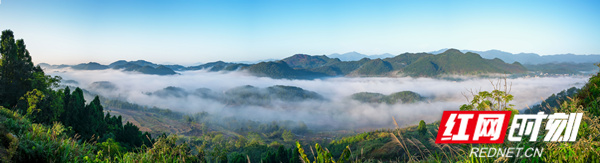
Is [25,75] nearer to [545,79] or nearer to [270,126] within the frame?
[270,126]

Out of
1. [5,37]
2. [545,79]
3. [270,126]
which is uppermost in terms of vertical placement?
[5,37]

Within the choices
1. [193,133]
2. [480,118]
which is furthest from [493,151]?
[193,133]

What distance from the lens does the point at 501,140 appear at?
454 centimetres

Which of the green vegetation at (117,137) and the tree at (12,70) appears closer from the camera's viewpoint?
the green vegetation at (117,137)

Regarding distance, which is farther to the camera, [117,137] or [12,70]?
[117,137]

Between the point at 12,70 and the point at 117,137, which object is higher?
the point at 12,70

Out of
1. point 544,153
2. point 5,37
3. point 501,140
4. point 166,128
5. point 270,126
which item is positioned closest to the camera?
point 544,153

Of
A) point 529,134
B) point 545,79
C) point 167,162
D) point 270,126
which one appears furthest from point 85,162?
point 545,79

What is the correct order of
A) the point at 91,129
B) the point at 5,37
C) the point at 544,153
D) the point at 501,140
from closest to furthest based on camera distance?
the point at 544,153, the point at 501,140, the point at 5,37, the point at 91,129

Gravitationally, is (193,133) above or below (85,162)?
below

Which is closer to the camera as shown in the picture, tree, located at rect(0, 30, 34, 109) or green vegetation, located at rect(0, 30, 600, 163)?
green vegetation, located at rect(0, 30, 600, 163)

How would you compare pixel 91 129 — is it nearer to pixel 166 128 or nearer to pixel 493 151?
pixel 493 151

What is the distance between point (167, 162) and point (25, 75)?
1334 inches

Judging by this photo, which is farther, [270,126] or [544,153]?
[270,126]
